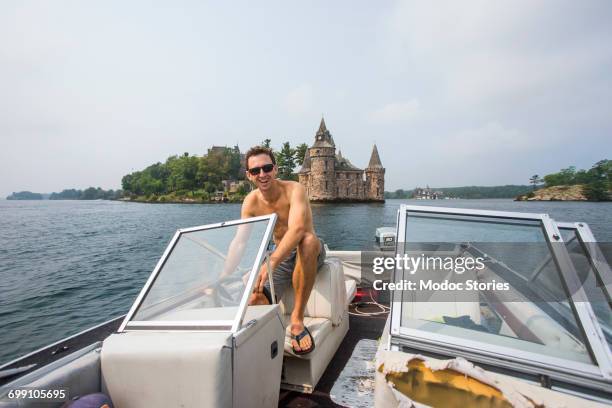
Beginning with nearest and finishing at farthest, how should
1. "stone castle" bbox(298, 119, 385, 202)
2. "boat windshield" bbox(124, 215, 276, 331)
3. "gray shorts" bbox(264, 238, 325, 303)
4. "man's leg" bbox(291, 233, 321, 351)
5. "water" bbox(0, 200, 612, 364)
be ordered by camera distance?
"boat windshield" bbox(124, 215, 276, 331)
"man's leg" bbox(291, 233, 321, 351)
"gray shorts" bbox(264, 238, 325, 303)
"water" bbox(0, 200, 612, 364)
"stone castle" bbox(298, 119, 385, 202)

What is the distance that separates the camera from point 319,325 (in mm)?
2660

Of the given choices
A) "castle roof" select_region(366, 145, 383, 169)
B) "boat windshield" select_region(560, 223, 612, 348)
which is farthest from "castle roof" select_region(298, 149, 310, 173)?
"boat windshield" select_region(560, 223, 612, 348)

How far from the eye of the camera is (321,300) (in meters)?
2.85

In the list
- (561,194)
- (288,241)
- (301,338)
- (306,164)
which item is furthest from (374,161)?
(301,338)

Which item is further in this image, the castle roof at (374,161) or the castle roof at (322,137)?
the castle roof at (374,161)

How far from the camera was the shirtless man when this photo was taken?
2348 mm

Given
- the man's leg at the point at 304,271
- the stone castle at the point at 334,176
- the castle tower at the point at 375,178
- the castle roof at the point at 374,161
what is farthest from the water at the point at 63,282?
the castle roof at the point at 374,161

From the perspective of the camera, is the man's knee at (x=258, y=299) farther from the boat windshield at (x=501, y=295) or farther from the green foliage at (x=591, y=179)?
the green foliage at (x=591, y=179)

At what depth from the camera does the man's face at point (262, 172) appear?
275 cm

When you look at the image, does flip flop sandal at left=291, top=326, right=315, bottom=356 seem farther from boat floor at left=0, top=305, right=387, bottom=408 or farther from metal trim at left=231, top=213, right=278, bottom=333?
metal trim at left=231, top=213, right=278, bottom=333

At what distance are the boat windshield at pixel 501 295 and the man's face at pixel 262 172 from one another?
49.6 inches

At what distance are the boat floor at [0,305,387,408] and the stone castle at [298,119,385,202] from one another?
6409 cm

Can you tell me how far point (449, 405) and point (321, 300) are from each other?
1.74 metres

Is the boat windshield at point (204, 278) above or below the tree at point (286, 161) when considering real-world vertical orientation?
below
